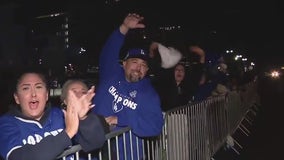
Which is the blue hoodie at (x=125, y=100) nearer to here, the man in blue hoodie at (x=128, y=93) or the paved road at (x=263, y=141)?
the man in blue hoodie at (x=128, y=93)

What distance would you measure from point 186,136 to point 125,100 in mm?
1868

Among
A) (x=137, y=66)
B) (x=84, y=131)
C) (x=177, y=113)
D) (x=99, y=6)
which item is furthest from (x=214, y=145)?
(x=99, y=6)

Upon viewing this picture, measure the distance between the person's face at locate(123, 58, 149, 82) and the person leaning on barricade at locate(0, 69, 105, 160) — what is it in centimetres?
127

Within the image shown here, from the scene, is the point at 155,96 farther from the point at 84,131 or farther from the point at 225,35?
the point at 225,35

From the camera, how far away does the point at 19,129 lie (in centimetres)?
287

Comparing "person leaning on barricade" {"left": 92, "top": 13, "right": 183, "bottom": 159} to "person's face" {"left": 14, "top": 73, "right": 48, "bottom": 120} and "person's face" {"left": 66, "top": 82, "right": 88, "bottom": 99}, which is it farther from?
"person's face" {"left": 14, "top": 73, "right": 48, "bottom": 120}

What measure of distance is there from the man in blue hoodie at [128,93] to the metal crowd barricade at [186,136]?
148 mm

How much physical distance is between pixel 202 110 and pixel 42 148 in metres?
4.71

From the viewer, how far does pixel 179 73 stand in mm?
6125

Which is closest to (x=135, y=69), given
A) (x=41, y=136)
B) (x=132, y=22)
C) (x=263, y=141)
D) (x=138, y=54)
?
(x=138, y=54)

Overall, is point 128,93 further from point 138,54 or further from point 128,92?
point 138,54

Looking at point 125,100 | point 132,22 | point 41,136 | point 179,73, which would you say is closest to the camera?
point 41,136

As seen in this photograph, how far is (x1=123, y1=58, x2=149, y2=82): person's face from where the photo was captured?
174 inches

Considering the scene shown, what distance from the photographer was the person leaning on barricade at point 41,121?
2654 millimetres
